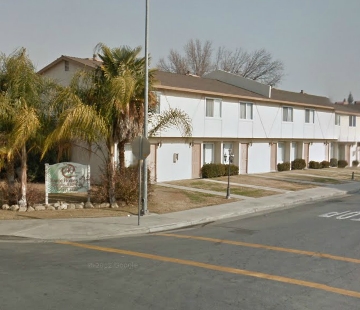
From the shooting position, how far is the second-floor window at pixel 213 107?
27203 mm

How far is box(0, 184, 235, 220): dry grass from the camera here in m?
14.0

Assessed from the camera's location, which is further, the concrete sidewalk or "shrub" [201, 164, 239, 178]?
"shrub" [201, 164, 239, 178]

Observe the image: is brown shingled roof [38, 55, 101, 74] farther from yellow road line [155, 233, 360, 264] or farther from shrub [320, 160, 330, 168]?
shrub [320, 160, 330, 168]

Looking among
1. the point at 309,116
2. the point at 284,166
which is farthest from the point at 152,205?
the point at 309,116

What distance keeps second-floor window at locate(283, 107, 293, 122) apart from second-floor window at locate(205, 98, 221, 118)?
847 centimetres

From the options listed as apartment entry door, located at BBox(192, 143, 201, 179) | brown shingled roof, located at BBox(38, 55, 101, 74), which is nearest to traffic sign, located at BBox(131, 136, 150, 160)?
brown shingled roof, located at BBox(38, 55, 101, 74)

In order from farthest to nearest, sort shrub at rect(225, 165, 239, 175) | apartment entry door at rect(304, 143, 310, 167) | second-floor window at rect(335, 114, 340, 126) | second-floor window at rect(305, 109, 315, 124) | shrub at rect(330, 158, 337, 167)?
second-floor window at rect(335, 114, 340, 126), shrub at rect(330, 158, 337, 167), apartment entry door at rect(304, 143, 310, 167), second-floor window at rect(305, 109, 315, 124), shrub at rect(225, 165, 239, 175)

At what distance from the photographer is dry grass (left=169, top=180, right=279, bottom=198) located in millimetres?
20969

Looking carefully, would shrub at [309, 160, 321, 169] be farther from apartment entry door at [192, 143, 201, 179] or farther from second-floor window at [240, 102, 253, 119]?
apartment entry door at [192, 143, 201, 179]

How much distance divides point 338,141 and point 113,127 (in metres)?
33.1

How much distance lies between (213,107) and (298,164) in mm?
12442

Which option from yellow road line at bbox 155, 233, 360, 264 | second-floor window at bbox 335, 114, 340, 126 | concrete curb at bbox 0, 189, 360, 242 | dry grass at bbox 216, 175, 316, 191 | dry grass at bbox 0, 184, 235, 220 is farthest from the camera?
second-floor window at bbox 335, 114, 340, 126

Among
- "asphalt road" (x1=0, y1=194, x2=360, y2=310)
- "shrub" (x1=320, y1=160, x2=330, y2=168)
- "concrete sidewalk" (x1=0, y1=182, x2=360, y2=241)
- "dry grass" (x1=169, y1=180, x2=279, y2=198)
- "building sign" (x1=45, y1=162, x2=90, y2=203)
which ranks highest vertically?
"shrub" (x1=320, y1=160, x2=330, y2=168)

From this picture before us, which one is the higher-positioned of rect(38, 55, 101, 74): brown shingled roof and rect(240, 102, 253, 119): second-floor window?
rect(38, 55, 101, 74): brown shingled roof
